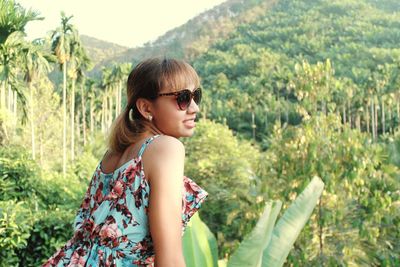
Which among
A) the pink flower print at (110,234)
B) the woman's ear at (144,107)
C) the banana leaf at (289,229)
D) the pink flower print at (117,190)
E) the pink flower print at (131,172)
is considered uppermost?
the woman's ear at (144,107)

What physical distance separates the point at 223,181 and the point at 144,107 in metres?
16.1

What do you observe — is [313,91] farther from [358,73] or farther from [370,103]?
[358,73]

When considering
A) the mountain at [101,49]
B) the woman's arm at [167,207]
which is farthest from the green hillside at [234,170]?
the mountain at [101,49]

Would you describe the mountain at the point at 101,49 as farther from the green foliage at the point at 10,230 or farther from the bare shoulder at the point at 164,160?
the bare shoulder at the point at 164,160

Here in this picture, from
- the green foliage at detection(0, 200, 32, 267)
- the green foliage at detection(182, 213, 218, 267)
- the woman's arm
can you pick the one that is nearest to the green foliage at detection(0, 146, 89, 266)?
the green foliage at detection(0, 200, 32, 267)

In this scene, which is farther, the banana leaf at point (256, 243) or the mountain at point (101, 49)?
the mountain at point (101, 49)

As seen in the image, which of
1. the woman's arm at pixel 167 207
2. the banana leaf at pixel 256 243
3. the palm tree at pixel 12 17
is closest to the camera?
the woman's arm at pixel 167 207

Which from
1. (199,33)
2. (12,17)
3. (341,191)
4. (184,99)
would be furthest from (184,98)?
(199,33)

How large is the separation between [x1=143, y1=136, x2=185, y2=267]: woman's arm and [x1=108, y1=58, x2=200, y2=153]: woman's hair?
212mm

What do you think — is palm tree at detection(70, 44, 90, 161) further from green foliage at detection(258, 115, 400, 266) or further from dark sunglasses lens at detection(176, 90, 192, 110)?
dark sunglasses lens at detection(176, 90, 192, 110)

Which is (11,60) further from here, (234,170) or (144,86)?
(144,86)

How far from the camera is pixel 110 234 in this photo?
4.99 feet

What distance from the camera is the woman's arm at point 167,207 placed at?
1423mm

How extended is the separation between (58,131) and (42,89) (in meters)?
5.59
